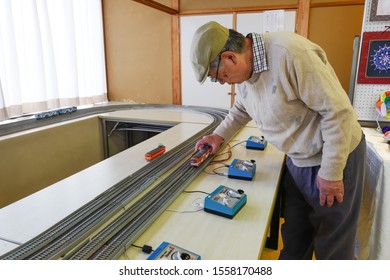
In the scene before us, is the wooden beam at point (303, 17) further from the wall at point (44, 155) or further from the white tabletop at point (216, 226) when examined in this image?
the white tabletop at point (216, 226)

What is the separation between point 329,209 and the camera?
1273 millimetres

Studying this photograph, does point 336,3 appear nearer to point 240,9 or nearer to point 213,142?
point 240,9

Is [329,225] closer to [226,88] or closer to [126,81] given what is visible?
[226,88]

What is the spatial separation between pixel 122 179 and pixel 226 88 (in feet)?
8.79

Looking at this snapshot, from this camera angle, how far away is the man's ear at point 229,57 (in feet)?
3.62

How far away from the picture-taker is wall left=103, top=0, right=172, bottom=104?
13.2 feet

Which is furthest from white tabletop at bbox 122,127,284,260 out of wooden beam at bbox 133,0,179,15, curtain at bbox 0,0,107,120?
curtain at bbox 0,0,107,120

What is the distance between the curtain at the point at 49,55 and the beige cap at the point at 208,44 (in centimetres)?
248

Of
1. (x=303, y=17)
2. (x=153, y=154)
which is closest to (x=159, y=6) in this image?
(x=303, y=17)

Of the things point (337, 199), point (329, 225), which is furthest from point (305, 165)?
point (329, 225)

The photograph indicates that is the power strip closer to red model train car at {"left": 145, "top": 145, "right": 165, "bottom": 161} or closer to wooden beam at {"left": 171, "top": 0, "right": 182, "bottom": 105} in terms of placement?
red model train car at {"left": 145, "top": 145, "right": 165, "bottom": 161}

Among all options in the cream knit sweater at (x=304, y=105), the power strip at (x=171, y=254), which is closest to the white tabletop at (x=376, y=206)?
the cream knit sweater at (x=304, y=105)

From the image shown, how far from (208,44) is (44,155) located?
6.19ft

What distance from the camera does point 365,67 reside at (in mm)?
2031
